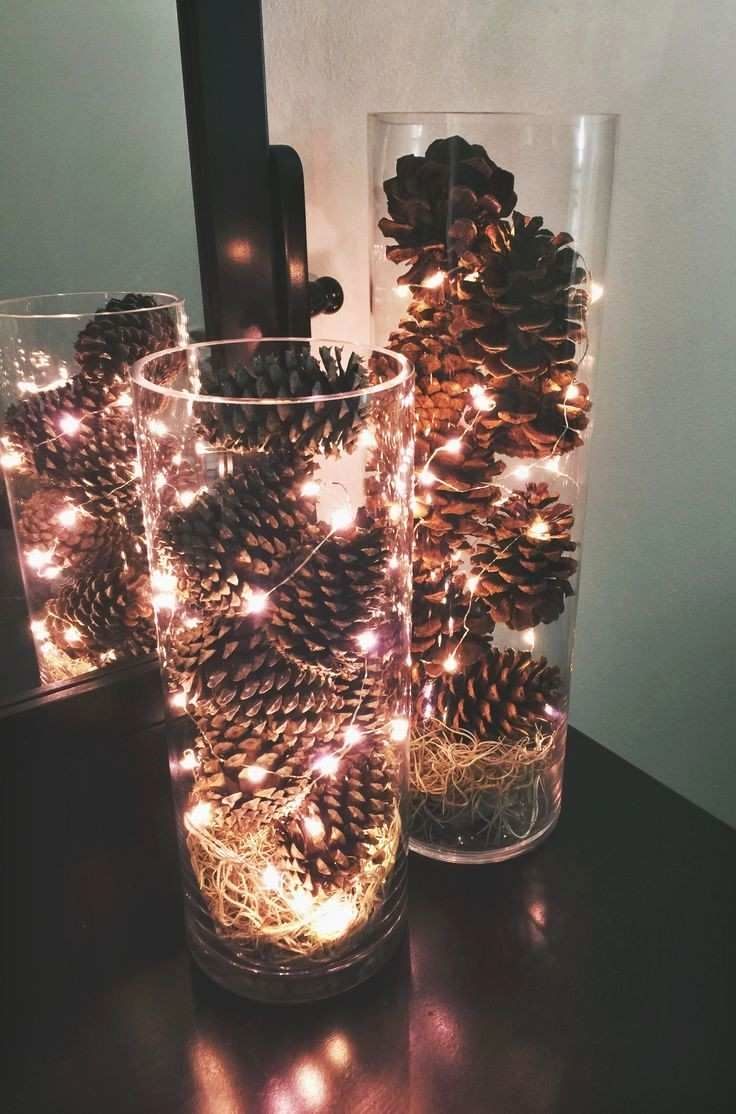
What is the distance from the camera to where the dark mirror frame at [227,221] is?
2.06ft

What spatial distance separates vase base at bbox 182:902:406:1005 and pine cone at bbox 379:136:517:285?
1.26 ft

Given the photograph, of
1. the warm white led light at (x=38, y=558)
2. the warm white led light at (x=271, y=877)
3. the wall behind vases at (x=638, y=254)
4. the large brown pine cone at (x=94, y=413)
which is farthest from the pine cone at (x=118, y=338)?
the warm white led light at (x=271, y=877)

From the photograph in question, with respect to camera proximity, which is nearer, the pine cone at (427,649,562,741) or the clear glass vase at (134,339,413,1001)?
the clear glass vase at (134,339,413,1001)

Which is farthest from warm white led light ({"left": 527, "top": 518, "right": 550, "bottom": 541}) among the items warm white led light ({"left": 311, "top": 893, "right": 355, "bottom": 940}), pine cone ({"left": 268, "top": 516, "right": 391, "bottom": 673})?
warm white led light ({"left": 311, "top": 893, "right": 355, "bottom": 940})

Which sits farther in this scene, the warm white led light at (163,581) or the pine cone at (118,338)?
the pine cone at (118,338)

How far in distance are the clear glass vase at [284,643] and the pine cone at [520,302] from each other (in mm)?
58

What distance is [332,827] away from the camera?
502mm

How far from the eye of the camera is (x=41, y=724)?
2.18ft

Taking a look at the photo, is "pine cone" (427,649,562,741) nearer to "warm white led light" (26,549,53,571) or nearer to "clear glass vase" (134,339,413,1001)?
"clear glass vase" (134,339,413,1001)

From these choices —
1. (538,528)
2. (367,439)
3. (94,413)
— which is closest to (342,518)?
(367,439)

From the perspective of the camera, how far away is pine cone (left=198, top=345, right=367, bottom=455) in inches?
16.9

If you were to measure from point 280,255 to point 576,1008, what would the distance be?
54cm

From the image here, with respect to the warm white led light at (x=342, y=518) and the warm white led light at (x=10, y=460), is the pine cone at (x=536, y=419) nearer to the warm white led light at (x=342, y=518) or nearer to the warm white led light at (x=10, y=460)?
the warm white led light at (x=342, y=518)

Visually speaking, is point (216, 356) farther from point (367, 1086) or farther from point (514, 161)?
point (367, 1086)
